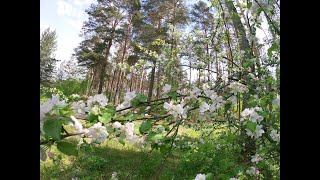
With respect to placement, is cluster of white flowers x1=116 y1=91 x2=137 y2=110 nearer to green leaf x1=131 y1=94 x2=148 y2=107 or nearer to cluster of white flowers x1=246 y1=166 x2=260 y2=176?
green leaf x1=131 y1=94 x2=148 y2=107

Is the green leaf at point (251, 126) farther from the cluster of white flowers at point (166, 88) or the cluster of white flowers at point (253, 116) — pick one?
the cluster of white flowers at point (166, 88)

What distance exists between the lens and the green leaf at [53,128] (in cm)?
48

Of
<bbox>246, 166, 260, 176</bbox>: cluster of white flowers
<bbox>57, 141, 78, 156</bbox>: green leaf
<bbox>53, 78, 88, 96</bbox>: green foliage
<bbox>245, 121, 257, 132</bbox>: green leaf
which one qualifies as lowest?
<bbox>246, 166, 260, 176</bbox>: cluster of white flowers

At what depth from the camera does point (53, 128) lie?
485 mm

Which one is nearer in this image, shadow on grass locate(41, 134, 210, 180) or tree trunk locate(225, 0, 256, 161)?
tree trunk locate(225, 0, 256, 161)

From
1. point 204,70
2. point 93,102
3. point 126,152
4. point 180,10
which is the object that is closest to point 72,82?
point 180,10

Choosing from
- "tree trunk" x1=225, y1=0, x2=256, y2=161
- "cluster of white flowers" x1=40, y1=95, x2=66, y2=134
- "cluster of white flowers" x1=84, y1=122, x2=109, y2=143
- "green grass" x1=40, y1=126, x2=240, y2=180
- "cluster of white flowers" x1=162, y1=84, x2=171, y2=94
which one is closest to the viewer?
"cluster of white flowers" x1=40, y1=95, x2=66, y2=134

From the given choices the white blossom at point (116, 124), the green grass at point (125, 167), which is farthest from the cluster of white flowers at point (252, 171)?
the green grass at point (125, 167)

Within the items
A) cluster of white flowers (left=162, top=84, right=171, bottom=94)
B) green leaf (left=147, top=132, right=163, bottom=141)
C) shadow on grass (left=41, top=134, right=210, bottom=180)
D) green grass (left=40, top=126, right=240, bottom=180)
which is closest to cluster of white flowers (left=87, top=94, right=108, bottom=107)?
green leaf (left=147, top=132, right=163, bottom=141)

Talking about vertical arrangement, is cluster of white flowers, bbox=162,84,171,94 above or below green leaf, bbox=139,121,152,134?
above

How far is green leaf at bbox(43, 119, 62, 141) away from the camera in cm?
48
